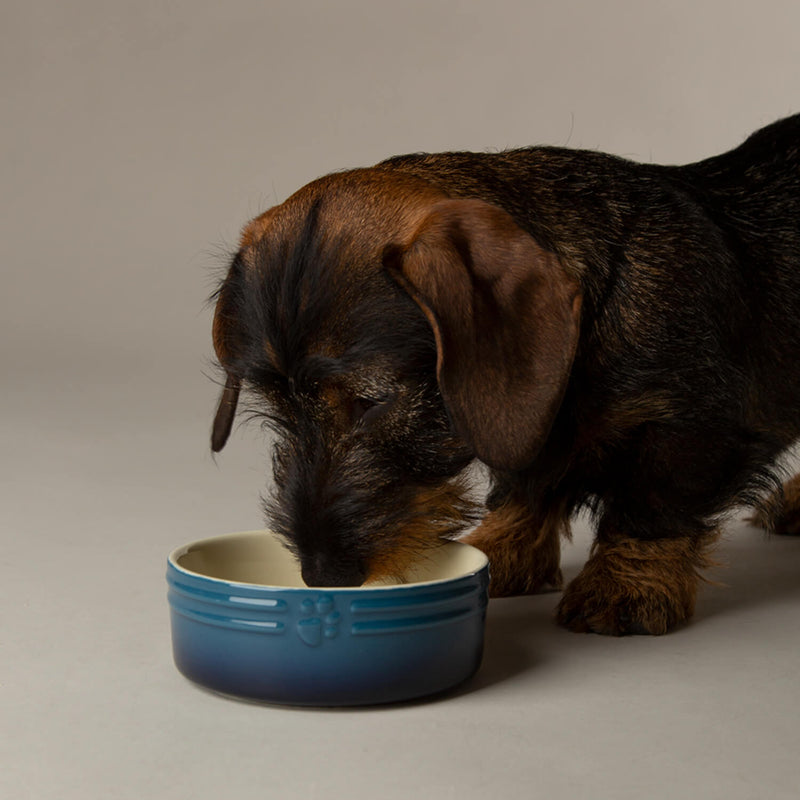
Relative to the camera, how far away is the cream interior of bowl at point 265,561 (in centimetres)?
364

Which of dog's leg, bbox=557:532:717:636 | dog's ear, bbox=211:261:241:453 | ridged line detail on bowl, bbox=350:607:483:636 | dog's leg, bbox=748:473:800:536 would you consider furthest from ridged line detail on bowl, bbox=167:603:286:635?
dog's leg, bbox=748:473:800:536

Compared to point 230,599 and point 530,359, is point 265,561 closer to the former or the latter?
point 230,599

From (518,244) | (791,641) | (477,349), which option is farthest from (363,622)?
(791,641)

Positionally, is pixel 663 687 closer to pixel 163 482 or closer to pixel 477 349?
pixel 477 349

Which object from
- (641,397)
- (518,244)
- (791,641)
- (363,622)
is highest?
(518,244)

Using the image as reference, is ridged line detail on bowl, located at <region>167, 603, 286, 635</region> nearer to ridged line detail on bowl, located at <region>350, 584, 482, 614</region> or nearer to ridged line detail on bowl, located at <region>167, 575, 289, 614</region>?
ridged line detail on bowl, located at <region>167, 575, 289, 614</region>

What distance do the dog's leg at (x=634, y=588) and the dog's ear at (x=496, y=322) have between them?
2.39 ft

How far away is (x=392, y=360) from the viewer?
3.34 m

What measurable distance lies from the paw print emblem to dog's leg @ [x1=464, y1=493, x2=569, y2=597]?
1210mm

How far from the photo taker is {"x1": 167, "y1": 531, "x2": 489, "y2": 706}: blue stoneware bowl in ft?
10.4

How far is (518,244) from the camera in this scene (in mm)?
3373

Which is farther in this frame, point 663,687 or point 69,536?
point 69,536

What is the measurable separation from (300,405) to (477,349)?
422 millimetres

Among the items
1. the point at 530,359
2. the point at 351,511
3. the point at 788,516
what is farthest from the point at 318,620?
the point at 788,516
